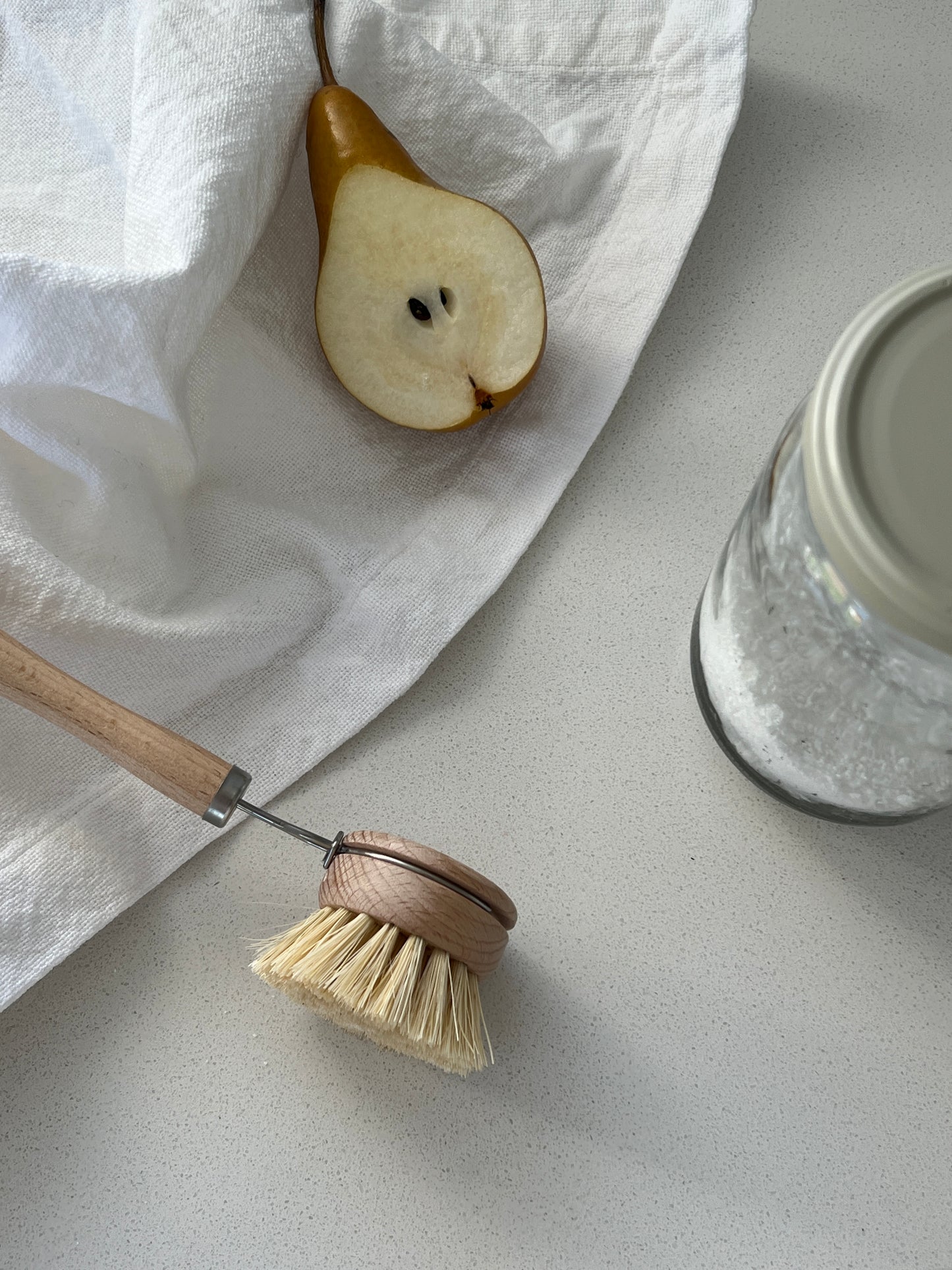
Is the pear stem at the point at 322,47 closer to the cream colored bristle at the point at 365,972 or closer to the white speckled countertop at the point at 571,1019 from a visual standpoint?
the white speckled countertop at the point at 571,1019

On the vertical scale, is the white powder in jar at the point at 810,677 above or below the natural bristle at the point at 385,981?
above

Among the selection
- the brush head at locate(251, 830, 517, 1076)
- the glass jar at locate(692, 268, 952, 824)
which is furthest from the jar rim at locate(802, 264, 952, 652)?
the brush head at locate(251, 830, 517, 1076)

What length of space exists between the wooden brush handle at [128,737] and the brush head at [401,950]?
0.15ft

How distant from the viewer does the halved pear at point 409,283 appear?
0.39 metres

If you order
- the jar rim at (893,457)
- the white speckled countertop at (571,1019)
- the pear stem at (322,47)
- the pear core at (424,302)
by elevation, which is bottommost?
the white speckled countertop at (571,1019)

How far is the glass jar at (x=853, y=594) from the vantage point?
0.78 feet

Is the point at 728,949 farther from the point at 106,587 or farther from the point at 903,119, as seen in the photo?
the point at 903,119

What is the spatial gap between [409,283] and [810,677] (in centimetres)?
21

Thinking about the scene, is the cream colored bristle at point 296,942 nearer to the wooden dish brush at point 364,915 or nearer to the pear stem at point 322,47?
the wooden dish brush at point 364,915

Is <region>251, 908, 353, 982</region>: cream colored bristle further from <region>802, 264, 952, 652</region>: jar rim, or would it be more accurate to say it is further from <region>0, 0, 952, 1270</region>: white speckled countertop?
<region>802, 264, 952, 652</region>: jar rim

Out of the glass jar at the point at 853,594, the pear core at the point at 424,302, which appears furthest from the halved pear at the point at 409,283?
the glass jar at the point at 853,594

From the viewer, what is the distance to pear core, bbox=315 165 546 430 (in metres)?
0.40

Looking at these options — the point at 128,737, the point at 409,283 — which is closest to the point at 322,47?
the point at 409,283

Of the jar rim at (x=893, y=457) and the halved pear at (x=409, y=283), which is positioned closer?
the jar rim at (x=893, y=457)
